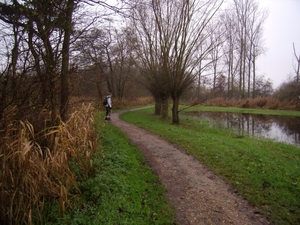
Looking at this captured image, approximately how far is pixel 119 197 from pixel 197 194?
61.9 inches

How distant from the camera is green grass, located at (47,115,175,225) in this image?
3.30 metres

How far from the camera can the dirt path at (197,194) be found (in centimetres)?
350

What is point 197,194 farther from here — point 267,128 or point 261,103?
point 261,103

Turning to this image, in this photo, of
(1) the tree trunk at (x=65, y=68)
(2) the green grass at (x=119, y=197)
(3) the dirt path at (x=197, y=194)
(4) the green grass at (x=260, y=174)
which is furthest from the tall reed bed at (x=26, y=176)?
(4) the green grass at (x=260, y=174)

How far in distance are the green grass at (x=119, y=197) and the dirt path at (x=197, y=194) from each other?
0.25 meters

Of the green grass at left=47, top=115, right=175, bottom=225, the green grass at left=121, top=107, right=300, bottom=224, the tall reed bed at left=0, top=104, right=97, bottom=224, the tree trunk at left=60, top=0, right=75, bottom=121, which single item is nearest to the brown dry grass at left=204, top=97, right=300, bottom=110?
the green grass at left=121, top=107, right=300, bottom=224

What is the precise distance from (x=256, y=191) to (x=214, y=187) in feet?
2.83

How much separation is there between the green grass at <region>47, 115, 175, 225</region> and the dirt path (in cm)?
25

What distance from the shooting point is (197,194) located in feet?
13.9

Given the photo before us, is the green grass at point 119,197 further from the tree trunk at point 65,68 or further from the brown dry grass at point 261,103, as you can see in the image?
the brown dry grass at point 261,103

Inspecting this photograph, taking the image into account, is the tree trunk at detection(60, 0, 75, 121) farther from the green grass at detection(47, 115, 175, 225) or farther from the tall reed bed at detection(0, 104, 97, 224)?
the green grass at detection(47, 115, 175, 225)

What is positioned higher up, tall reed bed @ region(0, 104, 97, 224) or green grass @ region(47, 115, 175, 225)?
tall reed bed @ region(0, 104, 97, 224)

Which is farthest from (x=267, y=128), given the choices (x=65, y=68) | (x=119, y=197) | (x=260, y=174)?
(x=65, y=68)

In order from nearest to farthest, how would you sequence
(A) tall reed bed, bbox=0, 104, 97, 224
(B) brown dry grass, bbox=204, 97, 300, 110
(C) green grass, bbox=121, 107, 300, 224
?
1. (A) tall reed bed, bbox=0, 104, 97, 224
2. (C) green grass, bbox=121, 107, 300, 224
3. (B) brown dry grass, bbox=204, 97, 300, 110
